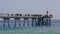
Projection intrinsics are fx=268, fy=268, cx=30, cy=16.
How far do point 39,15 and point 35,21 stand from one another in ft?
5.79

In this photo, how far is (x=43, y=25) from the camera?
63.5m

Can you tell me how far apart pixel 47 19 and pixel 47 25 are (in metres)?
1.98

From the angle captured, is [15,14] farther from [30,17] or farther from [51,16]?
[51,16]

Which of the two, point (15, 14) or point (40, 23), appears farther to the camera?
point (40, 23)

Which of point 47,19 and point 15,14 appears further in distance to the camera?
point 47,19

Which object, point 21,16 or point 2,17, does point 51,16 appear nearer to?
point 21,16

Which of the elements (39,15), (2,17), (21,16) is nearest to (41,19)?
(39,15)

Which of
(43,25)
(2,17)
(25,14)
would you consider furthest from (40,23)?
(2,17)

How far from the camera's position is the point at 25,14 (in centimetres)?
6000

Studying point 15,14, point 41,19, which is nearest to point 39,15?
point 41,19

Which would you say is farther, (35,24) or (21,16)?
(35,24)

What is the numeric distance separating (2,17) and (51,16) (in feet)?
38.7

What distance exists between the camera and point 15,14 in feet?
194

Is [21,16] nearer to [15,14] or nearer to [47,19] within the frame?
[15,14]
